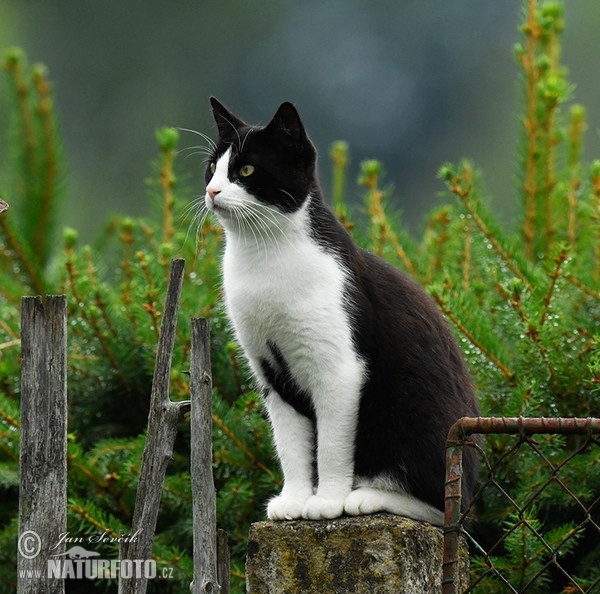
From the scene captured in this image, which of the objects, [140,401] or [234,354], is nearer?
[234,354]

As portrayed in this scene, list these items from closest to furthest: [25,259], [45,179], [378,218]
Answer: [378,218] → [25,259] → [45,179]

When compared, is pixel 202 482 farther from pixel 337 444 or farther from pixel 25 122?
pixel 25 122

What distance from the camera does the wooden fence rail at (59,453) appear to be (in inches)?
68.7

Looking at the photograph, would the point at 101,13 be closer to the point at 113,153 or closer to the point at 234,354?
the point at 113,153

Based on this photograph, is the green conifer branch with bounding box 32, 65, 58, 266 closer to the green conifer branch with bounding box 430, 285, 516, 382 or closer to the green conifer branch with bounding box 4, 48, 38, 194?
the green conifer branch with bounding box 4, 48, 38, 194

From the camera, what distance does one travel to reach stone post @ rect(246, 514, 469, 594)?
184 centimetres

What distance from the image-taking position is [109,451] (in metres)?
2.92

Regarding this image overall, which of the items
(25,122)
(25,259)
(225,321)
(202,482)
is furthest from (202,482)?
(25,122)

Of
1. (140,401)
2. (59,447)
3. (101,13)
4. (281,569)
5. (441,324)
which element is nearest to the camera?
(59,447)

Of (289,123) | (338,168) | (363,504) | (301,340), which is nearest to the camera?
(363,504)

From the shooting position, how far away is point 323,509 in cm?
199

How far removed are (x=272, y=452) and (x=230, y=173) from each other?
94 cm

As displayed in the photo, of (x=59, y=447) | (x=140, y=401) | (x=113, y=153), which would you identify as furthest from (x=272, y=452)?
(x=113, y=153)

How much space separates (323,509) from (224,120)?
99cm
